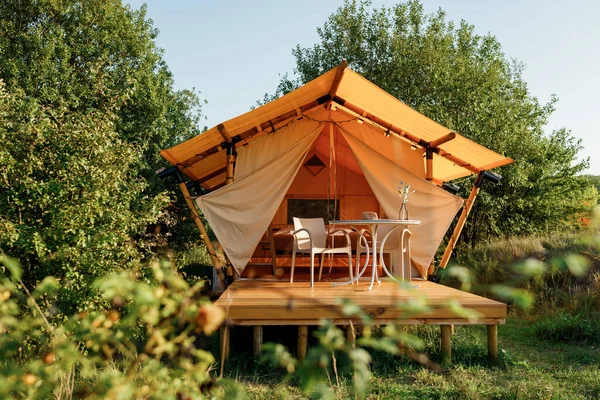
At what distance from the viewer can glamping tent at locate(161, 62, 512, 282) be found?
6402 mm

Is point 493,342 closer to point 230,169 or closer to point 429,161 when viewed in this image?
point 429,161

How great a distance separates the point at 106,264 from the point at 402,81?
10687 millimetres

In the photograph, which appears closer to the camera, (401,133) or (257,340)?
(257,340)

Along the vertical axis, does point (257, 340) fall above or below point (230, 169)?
below

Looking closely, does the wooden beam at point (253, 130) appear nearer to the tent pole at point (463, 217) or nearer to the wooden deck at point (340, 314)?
the tent pole at point (463, 217)

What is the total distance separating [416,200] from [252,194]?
1914 millimetres

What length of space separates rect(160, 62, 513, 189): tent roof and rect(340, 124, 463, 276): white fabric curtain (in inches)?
19.0

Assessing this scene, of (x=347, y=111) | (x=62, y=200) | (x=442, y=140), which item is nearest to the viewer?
(x=62, y=200)

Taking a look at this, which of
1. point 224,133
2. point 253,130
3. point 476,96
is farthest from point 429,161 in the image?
point 476,96

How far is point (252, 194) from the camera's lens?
6684 mm

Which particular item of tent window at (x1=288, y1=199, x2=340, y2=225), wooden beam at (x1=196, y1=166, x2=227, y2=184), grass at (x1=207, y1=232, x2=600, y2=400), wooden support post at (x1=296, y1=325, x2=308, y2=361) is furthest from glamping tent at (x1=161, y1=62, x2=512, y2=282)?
tent window at (x1=288, y1=199, x2=340, y2=225)

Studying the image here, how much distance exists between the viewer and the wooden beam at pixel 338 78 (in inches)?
215

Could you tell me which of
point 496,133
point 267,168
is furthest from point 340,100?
point 496,133

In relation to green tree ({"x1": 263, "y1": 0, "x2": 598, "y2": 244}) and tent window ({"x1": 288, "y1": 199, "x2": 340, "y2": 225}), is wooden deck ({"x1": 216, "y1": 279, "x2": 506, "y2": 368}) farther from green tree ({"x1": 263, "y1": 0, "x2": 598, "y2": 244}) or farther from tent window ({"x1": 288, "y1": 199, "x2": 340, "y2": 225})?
green tree ({"x1": 263, "y1": 0, "x2": 598, "y2": 244})
